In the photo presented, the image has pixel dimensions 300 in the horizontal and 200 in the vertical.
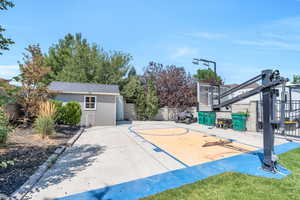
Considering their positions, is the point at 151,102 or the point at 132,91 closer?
the point at 151,102

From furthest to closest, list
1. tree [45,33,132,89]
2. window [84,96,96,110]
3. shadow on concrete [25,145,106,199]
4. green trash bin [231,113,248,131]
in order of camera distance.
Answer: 1. tree [45,33,132,89]
2. window [84,96,96,110]
3. green trash bin [231,113,248,131]
4. shadow on concrete [25,145,106,199]

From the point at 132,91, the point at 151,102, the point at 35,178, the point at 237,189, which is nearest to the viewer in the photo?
the point at 237,189

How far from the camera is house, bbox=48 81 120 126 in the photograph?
977 centimetres

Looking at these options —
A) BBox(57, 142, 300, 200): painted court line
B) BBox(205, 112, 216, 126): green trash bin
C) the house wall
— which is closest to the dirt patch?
BBox(57, 142, 300, 200): painted court line

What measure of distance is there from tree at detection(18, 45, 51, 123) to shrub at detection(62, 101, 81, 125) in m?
1.87

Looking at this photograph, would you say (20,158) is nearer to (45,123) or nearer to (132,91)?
(45,123)

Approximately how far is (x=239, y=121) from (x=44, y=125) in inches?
393

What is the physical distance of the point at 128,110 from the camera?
1435 cm

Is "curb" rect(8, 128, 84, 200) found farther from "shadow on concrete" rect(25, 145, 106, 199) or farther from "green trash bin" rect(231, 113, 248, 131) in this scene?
"green trash bin" rect(231, 113, 248, 131)

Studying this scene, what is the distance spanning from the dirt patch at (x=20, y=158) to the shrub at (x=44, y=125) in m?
0.26

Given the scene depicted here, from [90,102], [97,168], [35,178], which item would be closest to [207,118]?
[90,102]

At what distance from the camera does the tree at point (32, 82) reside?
6.76 metres

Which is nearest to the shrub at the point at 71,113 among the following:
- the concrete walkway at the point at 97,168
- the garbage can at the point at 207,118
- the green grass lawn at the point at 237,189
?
the concrete walkway at the point at 97,168

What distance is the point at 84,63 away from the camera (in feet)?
53.6
